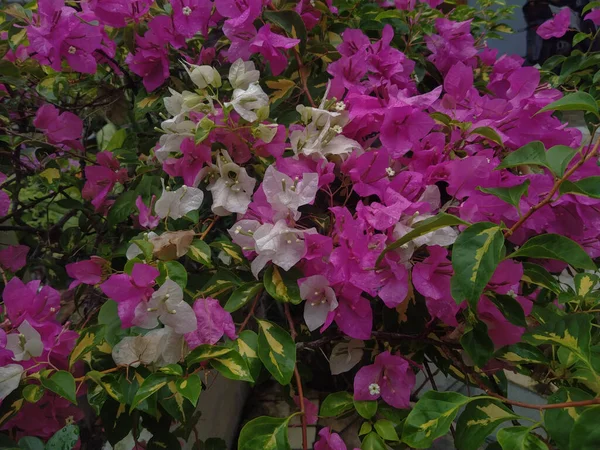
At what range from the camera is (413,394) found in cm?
91

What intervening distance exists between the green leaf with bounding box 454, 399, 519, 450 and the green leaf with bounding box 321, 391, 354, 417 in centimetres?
15

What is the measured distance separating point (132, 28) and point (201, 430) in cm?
62

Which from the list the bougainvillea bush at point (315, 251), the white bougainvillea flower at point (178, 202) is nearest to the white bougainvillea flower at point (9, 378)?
the bougainvillea bush at point (315, 251)

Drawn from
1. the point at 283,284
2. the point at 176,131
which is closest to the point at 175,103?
the point at 176,131

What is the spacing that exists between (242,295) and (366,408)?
0.63 feet

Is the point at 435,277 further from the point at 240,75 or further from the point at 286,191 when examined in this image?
the point at 240,75

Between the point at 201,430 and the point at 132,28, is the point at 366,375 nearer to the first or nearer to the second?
the point at 201,430

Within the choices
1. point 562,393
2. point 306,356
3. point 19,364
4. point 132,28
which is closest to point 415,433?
point 562,393

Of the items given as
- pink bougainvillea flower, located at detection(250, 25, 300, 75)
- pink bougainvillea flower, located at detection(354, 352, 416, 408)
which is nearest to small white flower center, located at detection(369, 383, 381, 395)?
pink bougainvillea flower, located at detection(354, 352, 416, 408)

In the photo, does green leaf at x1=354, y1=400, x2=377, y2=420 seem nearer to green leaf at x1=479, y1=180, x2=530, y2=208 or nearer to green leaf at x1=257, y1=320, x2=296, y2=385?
green leaf at x1=257, y1=320, x2=296, y2=385

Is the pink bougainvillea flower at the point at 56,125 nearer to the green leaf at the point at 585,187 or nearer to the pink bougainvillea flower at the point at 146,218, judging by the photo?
the pink bougainvillea flower at the point at 146,218

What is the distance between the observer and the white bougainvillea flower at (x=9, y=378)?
0.47m

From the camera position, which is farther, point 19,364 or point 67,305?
point 67,305

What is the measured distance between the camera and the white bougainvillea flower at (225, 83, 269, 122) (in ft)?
1.90
